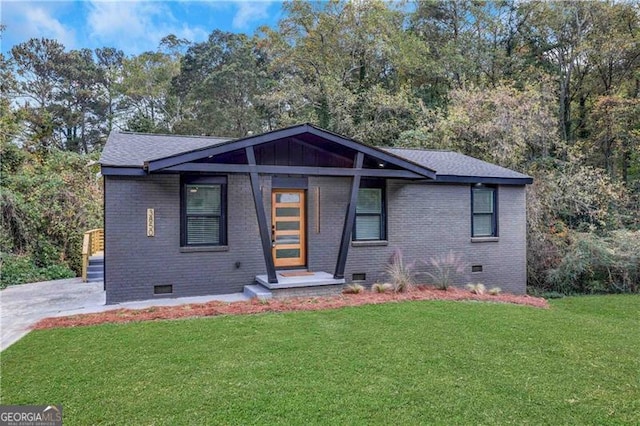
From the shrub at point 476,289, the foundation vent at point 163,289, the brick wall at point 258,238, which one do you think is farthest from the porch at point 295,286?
the shrub at point 476,289

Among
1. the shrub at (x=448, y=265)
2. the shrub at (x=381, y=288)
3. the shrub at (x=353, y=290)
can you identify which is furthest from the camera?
the shrub at (x=448, y=265)

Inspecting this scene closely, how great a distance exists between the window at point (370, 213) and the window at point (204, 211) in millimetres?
3219

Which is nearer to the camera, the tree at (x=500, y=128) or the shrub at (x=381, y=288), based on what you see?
the shrub at (x=381, y=288)

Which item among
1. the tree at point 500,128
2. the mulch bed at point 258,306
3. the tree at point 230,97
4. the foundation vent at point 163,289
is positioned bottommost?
the mulch bed at point 258,306

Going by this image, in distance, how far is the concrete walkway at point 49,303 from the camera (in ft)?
19.9

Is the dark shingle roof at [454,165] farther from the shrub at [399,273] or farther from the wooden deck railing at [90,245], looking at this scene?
the wooden deck railing at [90,245]

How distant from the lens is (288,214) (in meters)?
9.02

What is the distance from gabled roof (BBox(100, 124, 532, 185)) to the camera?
7.11 m

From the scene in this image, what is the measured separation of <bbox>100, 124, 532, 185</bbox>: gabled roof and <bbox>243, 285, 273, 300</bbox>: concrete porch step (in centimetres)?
282

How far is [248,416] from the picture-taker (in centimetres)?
331

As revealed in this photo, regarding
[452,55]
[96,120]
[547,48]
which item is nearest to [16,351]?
[452,55]

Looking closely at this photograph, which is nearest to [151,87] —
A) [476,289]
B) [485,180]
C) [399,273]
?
[485,180]

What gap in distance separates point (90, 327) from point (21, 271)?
262 inches

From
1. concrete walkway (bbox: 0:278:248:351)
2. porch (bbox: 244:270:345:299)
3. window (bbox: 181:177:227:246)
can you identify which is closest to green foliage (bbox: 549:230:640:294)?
porch (bbox: 244:270:345:299)
